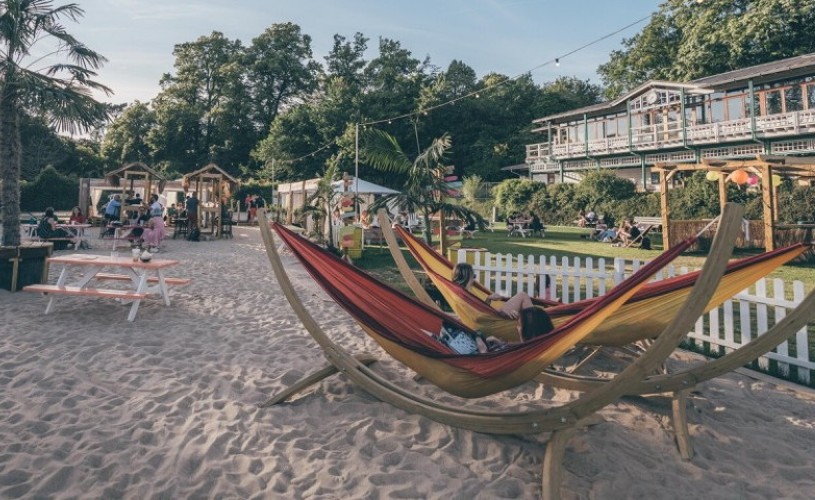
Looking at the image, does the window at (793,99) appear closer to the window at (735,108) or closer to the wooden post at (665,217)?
the window at (735,108)

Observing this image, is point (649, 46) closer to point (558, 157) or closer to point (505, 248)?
point (558, 157)

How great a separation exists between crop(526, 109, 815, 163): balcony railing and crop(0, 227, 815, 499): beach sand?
23486 mm

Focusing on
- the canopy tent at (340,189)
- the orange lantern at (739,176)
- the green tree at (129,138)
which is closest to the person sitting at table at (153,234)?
the canopy tent at (340,189)

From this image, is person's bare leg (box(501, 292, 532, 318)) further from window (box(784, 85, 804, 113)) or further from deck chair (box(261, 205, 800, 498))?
window (box(784, 85, 804, 113))

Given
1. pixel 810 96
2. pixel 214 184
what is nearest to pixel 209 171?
pixel 214 184

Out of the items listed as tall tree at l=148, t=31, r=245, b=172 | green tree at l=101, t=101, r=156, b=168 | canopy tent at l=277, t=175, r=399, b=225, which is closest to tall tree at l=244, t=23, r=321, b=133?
tall tree at l=148, t=31, r=245, b=172

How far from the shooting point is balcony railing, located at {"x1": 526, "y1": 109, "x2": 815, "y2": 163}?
70.4 feet

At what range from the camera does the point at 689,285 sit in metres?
3.24

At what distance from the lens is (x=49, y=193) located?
27344 millimetres

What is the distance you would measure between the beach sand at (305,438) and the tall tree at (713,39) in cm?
3158

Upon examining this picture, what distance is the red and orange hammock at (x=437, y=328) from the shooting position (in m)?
2.34

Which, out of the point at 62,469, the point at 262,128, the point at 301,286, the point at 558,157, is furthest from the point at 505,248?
the point at 262,128

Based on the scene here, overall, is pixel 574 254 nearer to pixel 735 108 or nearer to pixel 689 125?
pixel 689 125

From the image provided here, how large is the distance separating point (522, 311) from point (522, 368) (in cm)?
98
